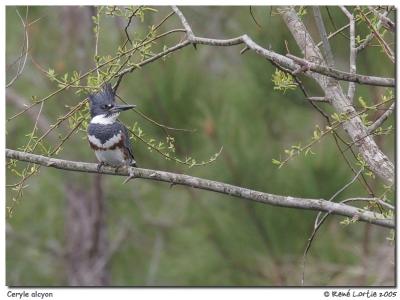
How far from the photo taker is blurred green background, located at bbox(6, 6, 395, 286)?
4762mm

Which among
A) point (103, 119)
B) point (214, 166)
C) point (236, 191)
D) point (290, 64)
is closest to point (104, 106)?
point (103, 119)

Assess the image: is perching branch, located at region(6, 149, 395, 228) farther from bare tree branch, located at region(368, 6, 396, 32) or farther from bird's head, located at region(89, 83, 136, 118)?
bare tree branch, located at region(368, 6, 396, 32)

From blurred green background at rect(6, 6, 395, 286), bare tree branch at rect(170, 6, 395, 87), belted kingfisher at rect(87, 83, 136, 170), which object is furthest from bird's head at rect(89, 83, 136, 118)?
bare tree branch at rect(170, 6, 395, 87)

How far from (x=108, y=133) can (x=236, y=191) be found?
3.83 feet

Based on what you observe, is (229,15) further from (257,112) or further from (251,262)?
(251,262)

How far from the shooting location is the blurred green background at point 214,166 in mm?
4762

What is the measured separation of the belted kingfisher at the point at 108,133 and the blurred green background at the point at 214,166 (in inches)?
18.6

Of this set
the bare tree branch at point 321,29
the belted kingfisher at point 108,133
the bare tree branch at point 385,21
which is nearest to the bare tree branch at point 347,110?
the bare tree branch at point 321,29

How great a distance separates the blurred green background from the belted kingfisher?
472 mm

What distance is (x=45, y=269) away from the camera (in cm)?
758

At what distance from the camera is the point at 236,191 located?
9.00 ft

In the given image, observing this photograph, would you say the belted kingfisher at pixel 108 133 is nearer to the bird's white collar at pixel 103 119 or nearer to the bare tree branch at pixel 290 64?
the bird's white collar at pixel 103 119
